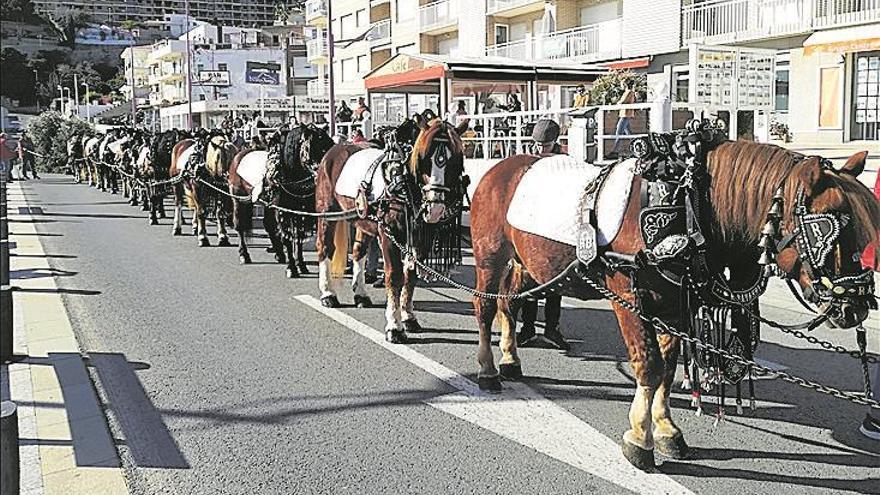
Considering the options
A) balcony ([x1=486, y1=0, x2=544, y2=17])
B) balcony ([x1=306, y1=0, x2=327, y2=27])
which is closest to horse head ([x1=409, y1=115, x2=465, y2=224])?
balcony ([x1=486, y1=0, x2=544, y2=17])

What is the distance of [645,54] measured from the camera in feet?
87.6

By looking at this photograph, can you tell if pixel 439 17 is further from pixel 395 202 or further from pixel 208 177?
pixel 395 202

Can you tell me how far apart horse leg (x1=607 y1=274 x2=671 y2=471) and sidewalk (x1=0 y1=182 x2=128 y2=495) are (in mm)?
2847

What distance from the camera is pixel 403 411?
224 inches

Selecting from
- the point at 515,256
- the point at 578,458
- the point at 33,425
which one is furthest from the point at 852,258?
the point at 33,425

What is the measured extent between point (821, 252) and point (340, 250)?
21.0ft

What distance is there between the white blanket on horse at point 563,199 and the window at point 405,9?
40.2m

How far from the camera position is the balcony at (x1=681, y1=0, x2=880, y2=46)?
1980cm

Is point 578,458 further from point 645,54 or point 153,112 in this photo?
point 153,112

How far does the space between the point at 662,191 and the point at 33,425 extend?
427 centimetres

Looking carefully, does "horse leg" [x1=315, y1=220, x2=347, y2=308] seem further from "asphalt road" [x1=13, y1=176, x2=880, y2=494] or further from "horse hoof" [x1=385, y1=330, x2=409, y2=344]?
"horse hoof" [x1=385, y1=330, x2=409, y2=344]

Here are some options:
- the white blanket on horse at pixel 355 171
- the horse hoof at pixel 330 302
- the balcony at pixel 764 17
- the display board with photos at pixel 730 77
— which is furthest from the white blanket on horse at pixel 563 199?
the balcony at pixel 764 17

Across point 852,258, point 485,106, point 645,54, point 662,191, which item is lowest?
point 852,258

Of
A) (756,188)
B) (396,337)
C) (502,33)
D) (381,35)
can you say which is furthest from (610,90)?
(381,35)
